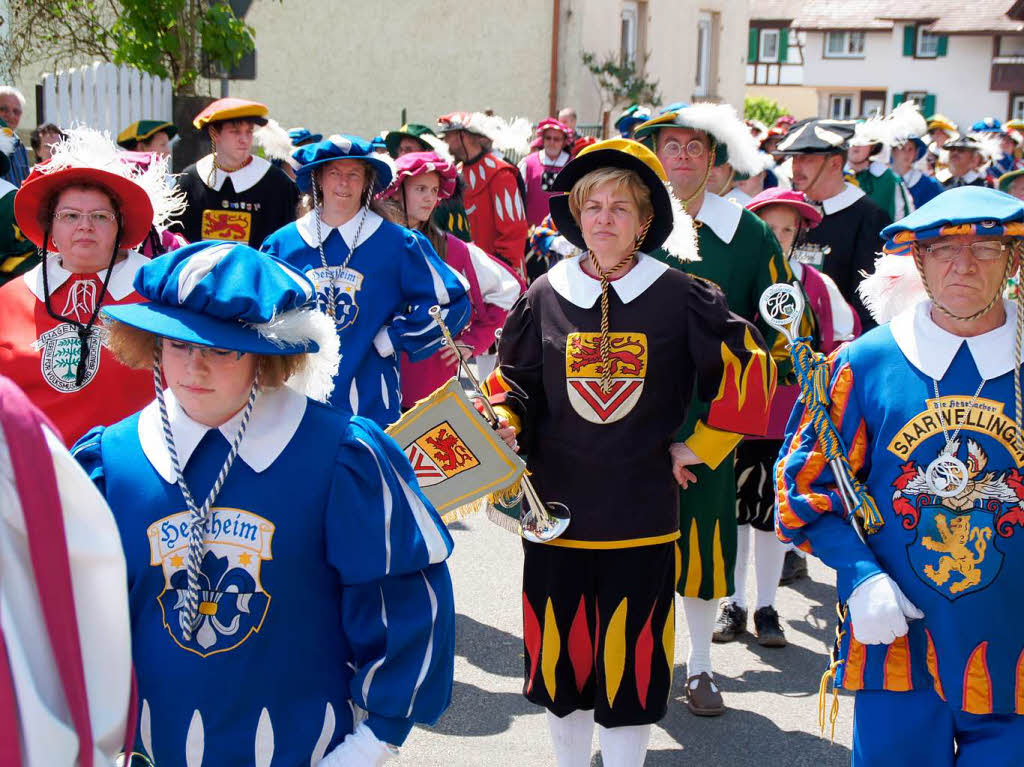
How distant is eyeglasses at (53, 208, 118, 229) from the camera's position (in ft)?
12.7

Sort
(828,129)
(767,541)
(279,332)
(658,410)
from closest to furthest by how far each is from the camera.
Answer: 1. (279,332)
2. (658,410)
3. (767,541)
4. (828,129)

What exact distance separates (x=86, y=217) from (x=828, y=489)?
7.54 feet

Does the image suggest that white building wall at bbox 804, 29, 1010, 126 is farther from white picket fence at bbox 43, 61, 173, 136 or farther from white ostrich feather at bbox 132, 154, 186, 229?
white ostrich feather at bbox 132, 154, 186, 229

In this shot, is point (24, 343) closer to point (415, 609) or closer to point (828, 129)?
point (415, 609)

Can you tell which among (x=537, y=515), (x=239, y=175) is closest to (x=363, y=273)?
(x=537, y=515)

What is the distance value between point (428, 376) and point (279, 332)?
3.69m

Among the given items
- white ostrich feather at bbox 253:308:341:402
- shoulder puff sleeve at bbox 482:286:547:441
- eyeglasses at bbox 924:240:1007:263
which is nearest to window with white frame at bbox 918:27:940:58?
shoulder puff sleeve at bbox 482:286:547:441

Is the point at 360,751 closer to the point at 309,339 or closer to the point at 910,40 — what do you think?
the point at 309,339

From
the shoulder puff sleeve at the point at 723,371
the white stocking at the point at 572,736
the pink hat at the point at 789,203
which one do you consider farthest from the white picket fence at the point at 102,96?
the white stocking at the point at 572,736

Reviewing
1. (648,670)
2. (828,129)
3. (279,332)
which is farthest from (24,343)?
(828,129)

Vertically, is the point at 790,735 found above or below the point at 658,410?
below

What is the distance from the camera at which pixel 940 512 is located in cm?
294

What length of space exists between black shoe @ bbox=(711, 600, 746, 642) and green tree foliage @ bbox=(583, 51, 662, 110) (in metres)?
21.5

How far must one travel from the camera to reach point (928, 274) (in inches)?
121
